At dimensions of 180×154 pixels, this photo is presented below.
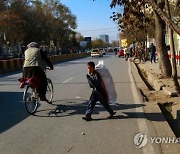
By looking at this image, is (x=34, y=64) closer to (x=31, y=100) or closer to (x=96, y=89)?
(x=31, y=100)

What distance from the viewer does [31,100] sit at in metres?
9.68

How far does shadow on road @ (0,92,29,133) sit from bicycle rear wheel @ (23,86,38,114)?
0.54ft

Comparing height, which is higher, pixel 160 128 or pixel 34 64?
pixel 34 64

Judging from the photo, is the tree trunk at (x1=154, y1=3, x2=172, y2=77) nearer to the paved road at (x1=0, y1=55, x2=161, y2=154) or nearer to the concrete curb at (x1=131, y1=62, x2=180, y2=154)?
the paved road at (x1=0, y1=55, x2=161, y2=154)

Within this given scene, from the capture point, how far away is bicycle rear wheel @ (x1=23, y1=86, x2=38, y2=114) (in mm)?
9473

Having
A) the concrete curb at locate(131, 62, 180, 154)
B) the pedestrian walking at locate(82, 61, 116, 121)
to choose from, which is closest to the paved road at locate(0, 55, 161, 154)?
the concrete curb at locate(131, 62, 180, 154)

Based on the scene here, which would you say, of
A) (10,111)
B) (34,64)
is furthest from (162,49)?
(10,111)

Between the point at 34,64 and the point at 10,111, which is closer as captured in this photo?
the point at 34,64

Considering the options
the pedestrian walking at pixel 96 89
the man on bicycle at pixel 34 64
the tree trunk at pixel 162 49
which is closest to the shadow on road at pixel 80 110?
the pedestrian walking at pixel 96 89

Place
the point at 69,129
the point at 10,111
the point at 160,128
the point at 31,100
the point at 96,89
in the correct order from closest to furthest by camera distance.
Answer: the point at 160,128, the point at 69,129, the point at 96,89, the point at 31,100, the point at 10,111

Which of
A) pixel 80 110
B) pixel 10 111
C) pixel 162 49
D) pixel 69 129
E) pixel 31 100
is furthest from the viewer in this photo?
pixel 162 49

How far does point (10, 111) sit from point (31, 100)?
2.40 feet

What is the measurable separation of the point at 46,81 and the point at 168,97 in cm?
379

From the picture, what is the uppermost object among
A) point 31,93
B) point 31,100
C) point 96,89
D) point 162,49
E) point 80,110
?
point 162,49
